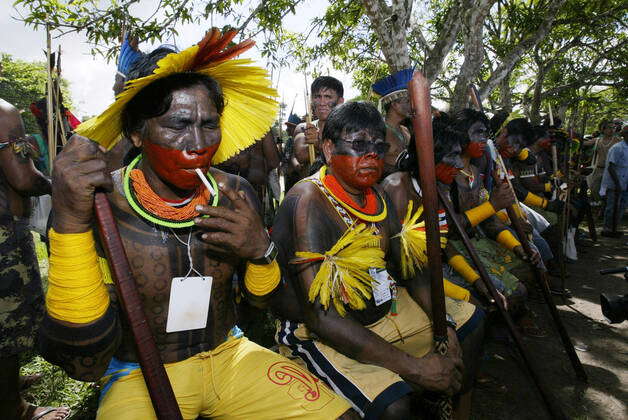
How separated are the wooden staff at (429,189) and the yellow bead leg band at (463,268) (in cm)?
145

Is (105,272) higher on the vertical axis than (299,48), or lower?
lower

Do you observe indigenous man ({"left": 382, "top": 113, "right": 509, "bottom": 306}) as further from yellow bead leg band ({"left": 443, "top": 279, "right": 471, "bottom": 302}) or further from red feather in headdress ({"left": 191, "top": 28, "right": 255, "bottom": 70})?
red feather in headdress ({"left": 191, "top": 28, "right": 255, "bottom": 70})

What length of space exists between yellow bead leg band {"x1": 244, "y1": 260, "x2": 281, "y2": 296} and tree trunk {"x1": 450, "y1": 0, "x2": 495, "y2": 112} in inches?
242

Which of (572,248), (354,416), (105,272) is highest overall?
(105,272)

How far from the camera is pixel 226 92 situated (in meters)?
2.08

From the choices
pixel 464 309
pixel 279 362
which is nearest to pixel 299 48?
pixel 464 309

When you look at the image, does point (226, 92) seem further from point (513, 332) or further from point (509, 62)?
point (509, 62)

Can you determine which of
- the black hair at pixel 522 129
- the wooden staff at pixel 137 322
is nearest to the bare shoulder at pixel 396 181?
the wooden staff at pixel 137 322

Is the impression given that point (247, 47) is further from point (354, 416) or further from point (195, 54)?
point (354, 416)

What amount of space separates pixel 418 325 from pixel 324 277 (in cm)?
101

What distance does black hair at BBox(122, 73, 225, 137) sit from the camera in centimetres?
174

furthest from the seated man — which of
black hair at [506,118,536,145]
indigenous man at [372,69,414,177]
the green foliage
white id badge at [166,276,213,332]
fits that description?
the green foliage

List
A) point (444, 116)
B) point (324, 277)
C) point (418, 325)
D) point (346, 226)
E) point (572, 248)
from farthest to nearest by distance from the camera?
1. point (572, 248)
2. point (444, 116)
3. point (418, 325)
4. point (346, 226)
5. point (324, 277)

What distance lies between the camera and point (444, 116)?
379cm
